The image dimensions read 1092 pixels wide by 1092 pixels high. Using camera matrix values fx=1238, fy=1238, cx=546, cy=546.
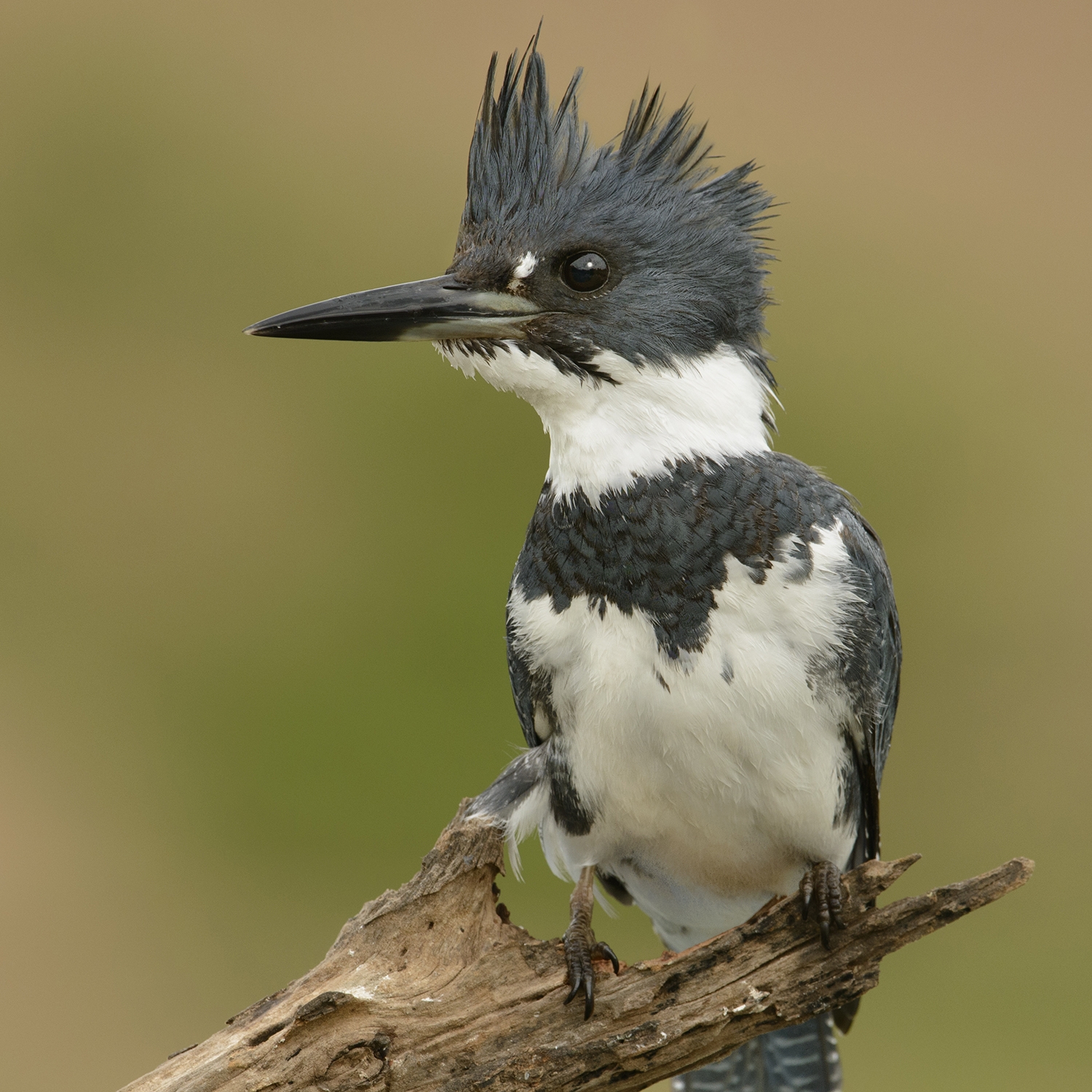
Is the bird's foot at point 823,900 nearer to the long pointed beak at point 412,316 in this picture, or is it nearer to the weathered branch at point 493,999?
the weathered branch at point 493,999

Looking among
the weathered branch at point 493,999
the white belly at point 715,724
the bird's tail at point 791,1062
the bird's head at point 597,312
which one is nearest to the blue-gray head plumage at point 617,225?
the bird's head at point 597,312

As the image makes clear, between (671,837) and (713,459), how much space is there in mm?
660

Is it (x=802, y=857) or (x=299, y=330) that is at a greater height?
(x=299, y=330)

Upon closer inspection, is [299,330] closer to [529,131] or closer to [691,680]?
[529,131]

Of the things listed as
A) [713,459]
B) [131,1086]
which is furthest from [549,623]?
[131,1086]

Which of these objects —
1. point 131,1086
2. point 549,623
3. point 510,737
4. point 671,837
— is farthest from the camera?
point 510,737

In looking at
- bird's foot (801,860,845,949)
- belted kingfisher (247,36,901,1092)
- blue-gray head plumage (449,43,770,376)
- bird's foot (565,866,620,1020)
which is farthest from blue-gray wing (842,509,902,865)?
bird's foot (565,866,620,1020)

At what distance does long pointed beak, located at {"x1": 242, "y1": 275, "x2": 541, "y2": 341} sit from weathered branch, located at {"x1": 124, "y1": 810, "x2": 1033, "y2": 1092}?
77cm

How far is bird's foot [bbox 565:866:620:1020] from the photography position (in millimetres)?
1919

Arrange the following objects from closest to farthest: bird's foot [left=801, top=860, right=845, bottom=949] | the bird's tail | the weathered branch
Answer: the weathered branch, bird's foot [left=801, top=860, right=845, bottom=949], the bird's tail

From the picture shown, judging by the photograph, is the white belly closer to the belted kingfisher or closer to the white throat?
the belted kingfisher

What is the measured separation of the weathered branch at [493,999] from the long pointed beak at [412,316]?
0.77m

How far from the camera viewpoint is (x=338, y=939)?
193cm

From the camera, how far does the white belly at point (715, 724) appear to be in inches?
73.8
